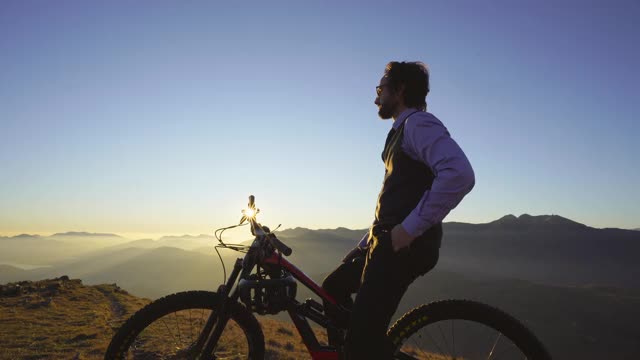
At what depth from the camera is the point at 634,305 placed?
13075cm

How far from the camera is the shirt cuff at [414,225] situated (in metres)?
3.03

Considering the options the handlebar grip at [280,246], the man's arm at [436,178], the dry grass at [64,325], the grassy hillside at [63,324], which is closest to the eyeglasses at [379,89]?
the man's arm at [436,178]

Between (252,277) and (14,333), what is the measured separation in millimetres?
12235

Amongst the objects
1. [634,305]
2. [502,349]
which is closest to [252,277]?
[502,349]

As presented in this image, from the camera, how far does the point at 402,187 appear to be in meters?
3.38

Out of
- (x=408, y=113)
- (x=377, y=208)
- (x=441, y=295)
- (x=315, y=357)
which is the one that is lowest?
(x=441, y=295)

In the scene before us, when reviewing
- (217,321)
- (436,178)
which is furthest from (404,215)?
(217,321)

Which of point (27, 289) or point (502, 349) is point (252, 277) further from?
point (27, 289)

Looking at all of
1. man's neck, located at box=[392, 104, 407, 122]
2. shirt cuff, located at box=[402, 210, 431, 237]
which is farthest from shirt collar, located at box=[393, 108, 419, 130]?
shirt cuff, located at box=[402, 210, 431, 237]

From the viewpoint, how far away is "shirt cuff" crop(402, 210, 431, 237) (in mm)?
3028

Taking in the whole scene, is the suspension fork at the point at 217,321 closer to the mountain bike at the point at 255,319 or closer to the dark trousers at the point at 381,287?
the mountain bike at the point at 255,319

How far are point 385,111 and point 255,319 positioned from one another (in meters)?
2.37

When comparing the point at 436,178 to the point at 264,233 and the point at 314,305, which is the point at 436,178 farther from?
the point at 314,305

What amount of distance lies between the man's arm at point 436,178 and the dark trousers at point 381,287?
26 cm
